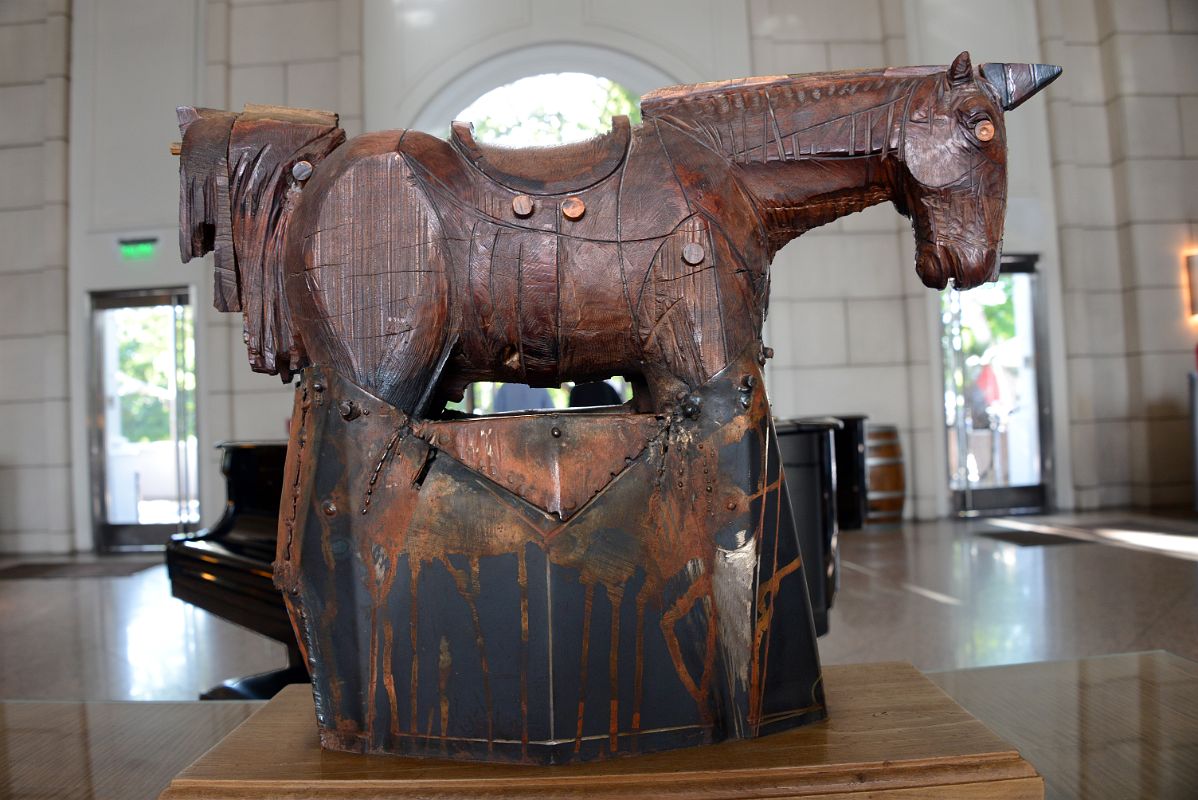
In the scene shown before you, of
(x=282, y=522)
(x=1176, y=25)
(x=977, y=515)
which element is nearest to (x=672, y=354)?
(x=282, y=522)

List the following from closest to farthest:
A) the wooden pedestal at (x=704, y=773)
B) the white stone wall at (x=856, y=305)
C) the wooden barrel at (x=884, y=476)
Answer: the wooden pedestal at (x=704, y=773)
the wooden barrel at (x=884, y=476)
the white stone wall at (x=856, y=305)

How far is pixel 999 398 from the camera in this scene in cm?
806

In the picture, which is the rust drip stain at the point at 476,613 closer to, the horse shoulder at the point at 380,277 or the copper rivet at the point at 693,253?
the horse shoulder at the point at 380,277

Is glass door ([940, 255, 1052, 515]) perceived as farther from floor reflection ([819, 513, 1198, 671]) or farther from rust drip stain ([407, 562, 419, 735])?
rust drip stain ([407, 562, 419, 735])

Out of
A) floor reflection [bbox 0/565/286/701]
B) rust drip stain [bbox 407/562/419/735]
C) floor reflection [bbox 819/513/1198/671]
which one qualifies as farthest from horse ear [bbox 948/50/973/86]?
floor reflection [bbox 0/565/286/701]

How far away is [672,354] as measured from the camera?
4.02 ft

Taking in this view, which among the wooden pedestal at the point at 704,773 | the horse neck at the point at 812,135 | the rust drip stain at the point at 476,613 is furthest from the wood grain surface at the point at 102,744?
the horse neck at the point at 812,135

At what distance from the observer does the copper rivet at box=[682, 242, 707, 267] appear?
1216 millimetres

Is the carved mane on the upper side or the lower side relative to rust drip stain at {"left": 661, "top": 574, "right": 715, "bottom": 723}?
upper

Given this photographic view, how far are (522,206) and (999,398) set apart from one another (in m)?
7.71

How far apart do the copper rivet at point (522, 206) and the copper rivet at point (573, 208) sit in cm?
5

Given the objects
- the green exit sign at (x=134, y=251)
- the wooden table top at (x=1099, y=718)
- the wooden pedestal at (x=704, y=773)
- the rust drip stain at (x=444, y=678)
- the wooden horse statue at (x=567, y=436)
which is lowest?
the wooden table top at (x=1099, y=718)

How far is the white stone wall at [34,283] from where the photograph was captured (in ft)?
25.0

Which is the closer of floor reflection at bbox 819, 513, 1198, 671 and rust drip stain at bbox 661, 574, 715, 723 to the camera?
rust drip stain at bbox 661, 574, 715, 723
